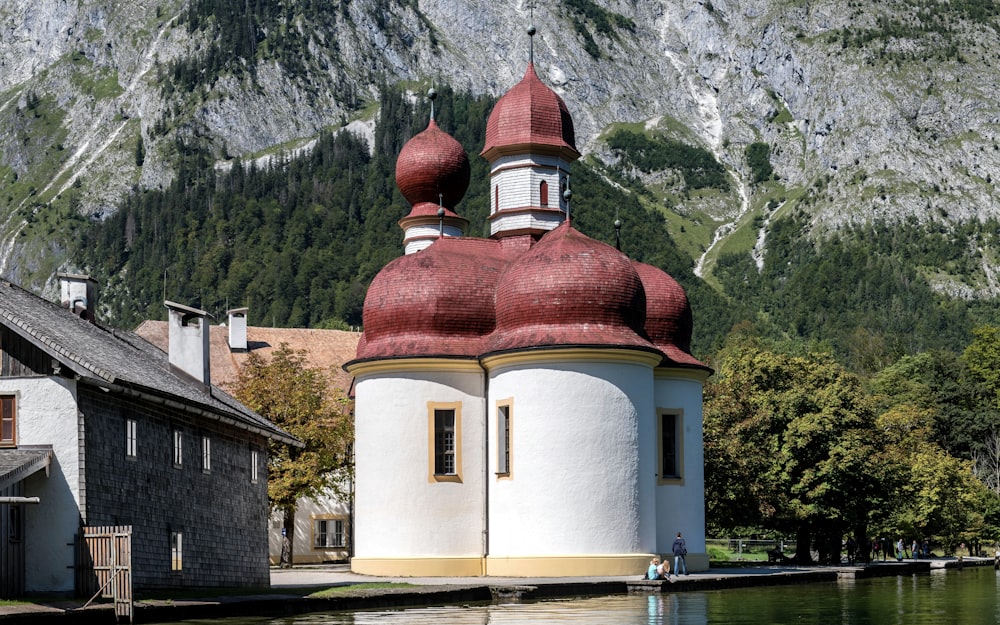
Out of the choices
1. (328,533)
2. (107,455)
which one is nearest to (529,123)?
(328,533)

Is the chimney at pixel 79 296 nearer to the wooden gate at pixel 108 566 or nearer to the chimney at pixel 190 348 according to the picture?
the chimney at pixel 190 348

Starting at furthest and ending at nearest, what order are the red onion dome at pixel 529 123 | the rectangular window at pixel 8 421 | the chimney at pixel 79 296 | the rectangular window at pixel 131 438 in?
the red onion dome at pixel 529 123
the chimney at pixel 79 296
the rectangular window at pixel 131 438
the rectangular window at pixel 8 421

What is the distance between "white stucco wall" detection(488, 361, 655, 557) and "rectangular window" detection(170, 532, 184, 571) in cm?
1330

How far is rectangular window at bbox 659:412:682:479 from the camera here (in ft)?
162

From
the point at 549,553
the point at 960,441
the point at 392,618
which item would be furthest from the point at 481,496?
the point at 960,441

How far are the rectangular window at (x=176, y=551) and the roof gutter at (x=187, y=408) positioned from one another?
2.92m

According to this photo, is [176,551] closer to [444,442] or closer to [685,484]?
[444,442]

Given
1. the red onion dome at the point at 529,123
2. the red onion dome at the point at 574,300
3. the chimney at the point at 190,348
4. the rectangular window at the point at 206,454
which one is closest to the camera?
the rectangular window at the point at 206,454

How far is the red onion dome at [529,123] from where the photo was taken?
55.0 meters

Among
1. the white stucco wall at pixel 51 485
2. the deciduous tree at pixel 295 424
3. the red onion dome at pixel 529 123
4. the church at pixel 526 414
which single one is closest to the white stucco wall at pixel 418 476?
the church at pixel 526 414

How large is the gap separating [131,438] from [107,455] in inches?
54.7

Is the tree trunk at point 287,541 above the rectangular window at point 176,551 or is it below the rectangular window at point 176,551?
below

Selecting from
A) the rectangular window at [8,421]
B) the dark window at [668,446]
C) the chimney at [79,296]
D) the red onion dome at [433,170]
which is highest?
the red onion dome at [433,170]

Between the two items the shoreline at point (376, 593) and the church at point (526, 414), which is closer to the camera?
the shoreline at point (376, 593)
